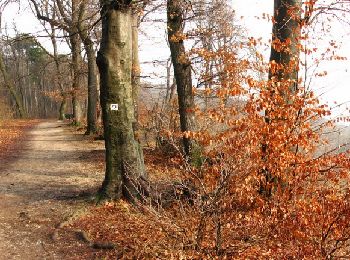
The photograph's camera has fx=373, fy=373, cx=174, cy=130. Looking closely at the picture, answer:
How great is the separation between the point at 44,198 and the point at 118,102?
2868 millimetres

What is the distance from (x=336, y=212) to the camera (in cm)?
546

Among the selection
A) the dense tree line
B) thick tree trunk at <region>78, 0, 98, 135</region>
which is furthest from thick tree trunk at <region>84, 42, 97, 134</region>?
the dense tree line

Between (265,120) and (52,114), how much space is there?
197 ft

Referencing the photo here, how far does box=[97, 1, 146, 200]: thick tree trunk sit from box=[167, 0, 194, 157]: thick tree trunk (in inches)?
110

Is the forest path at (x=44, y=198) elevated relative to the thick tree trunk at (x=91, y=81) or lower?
lower

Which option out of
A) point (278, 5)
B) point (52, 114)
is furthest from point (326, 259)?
point (52, 114)

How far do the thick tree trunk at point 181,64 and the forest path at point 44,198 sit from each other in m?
3.05

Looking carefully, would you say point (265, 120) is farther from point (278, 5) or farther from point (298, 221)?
point (278, 5)

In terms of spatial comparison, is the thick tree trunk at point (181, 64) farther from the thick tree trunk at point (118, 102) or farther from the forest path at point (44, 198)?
the forest path at point (44, 198)

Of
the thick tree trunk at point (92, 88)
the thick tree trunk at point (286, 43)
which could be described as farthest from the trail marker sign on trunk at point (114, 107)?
the thick tree trunk at point (92, 88)

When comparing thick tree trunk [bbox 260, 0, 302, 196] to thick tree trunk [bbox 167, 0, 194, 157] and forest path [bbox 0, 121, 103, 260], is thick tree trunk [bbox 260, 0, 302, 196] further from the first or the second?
thick tree trunk [bbox 167, 0, 194, 157]

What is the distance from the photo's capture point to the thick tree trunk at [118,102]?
7684 mm

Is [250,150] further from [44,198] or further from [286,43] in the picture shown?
[44,198]

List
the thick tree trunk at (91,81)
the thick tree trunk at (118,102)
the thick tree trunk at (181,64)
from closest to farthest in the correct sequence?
the thick tree trunk at (118,102), the thick tree trunk at (181,64), the thick tree trunk at (91,81)
